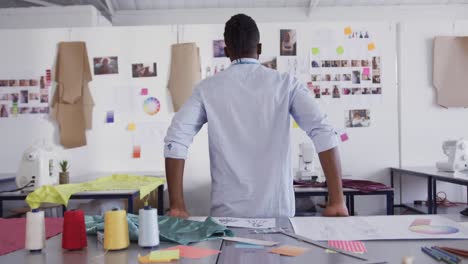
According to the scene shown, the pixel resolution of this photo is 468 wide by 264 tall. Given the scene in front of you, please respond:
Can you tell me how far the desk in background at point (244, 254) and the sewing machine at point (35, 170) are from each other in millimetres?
1861

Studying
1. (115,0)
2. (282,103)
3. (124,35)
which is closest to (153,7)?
(115,0)

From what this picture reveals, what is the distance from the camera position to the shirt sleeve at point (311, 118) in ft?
5.84

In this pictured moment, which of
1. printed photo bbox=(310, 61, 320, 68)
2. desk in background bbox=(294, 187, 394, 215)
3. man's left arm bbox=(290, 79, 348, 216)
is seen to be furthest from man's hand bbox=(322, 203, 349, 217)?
printed photo bbox=(310, 61, 320, 68)

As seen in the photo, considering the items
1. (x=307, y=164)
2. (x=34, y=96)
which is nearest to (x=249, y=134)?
(x=307, y=164)

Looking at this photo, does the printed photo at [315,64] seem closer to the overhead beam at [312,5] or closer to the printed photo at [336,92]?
the printed photo at [336,92]

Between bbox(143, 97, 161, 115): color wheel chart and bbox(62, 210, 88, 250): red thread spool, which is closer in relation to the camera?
bbox(62, 210, 88, 250): red thread spool

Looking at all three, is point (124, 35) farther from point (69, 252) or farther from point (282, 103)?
point (69, 252)

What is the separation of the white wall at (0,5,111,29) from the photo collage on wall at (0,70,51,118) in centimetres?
88

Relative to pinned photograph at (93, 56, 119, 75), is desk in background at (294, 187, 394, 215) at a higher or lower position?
lower

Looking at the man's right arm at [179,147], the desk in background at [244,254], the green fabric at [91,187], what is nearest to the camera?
the desk in background at [244,254]

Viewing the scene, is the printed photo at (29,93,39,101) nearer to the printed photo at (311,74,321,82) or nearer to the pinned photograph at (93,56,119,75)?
the pinned photograph at (93,56,119,75)

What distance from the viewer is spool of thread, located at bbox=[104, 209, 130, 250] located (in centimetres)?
126

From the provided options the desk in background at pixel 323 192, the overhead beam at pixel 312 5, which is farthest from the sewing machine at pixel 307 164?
the overhead beam at pixel 312 5

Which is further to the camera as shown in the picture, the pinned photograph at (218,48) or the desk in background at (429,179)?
the pinned photograph at (218,48)
